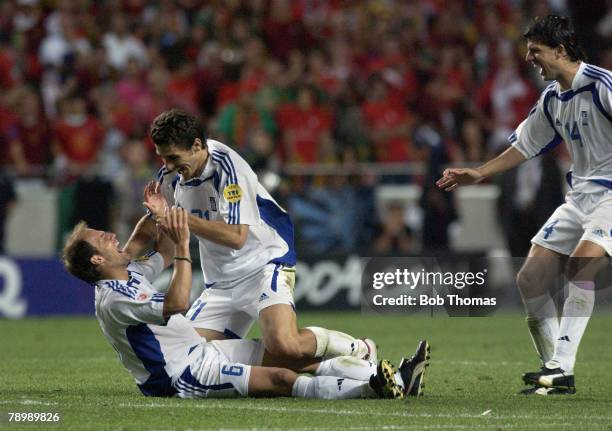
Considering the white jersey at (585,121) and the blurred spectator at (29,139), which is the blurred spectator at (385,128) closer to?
the blurred spectator at (29,139)

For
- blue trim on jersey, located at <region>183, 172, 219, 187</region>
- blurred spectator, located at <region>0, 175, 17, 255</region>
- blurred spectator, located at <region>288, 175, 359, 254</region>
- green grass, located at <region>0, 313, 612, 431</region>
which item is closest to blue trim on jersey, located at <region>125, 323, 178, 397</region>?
green grass, located at <region>0, 313, 612, 431</region>

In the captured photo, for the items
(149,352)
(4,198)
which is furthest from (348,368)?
(4,198)

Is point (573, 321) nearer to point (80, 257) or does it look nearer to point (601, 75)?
point (601, 75)

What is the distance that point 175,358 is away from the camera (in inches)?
Answer: 309

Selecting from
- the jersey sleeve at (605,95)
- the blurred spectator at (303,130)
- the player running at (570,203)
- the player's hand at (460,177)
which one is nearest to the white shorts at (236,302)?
the player's hand at (460,177)

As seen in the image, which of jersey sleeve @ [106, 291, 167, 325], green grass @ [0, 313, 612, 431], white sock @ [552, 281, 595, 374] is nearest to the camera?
green grass @ [0, 313, 612, 431]

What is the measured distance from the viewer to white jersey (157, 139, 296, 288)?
8.17 m

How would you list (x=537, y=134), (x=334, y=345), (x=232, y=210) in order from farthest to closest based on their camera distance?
(x=537, y=134) → (x=334, y=345) → (x=232, y=210)

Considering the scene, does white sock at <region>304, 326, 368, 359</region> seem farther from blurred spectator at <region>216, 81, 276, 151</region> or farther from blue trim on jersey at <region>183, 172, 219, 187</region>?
blurred spectator at <region>216, 81, 276, 151</region>

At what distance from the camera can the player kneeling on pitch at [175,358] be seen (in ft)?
25.3

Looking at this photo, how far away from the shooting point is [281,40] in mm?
18922

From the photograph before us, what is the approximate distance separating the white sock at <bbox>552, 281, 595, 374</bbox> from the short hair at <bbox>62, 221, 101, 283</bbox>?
3.07m

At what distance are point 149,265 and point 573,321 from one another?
2.84 meters

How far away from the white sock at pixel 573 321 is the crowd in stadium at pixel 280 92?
7.57m
